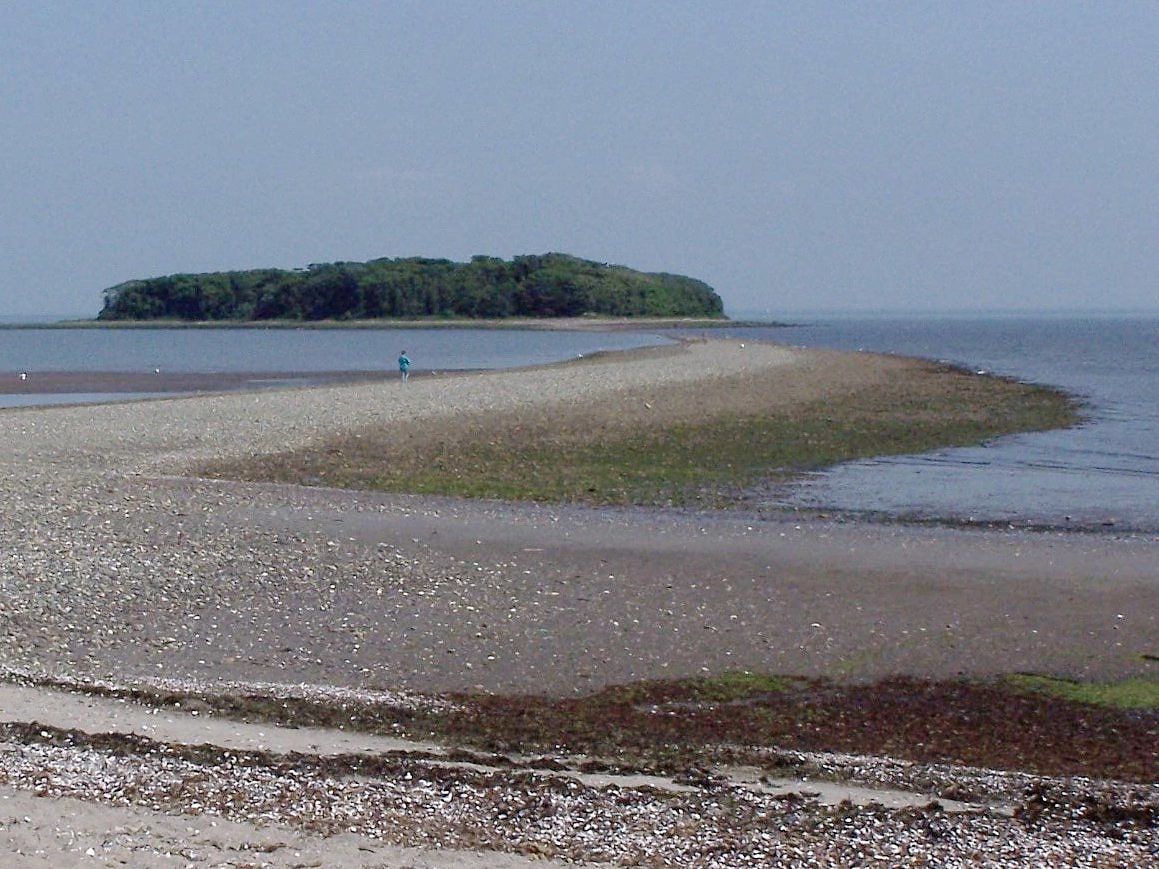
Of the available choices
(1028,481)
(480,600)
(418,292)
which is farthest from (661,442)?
(418,292)

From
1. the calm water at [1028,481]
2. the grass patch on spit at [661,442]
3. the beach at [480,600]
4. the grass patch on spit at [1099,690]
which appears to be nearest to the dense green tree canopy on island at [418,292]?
the grass patch on spit at [661,442]

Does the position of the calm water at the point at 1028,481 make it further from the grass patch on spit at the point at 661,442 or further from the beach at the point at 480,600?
the beach at the point at 480,600

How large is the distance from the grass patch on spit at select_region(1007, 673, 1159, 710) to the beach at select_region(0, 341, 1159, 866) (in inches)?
9.0

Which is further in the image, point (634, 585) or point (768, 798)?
point (634, 585)

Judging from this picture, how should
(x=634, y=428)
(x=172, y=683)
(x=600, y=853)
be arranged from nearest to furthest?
(x=600, y=853) → (x=172, y=683) → (x=634, y=428)

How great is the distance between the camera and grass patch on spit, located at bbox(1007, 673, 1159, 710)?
8297 millimetres

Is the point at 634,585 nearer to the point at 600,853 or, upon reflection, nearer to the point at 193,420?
the point at 600,853

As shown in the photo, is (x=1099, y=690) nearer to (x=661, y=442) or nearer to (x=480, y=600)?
(x=480, y=600)

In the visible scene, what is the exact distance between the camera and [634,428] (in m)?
25.7

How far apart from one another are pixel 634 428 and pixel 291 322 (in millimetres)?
146892

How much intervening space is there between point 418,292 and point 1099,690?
162 meters

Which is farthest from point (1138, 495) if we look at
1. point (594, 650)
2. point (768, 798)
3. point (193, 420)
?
point (193, 420)

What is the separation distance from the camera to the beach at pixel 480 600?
8.62 metres

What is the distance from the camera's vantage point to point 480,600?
1080 cm
